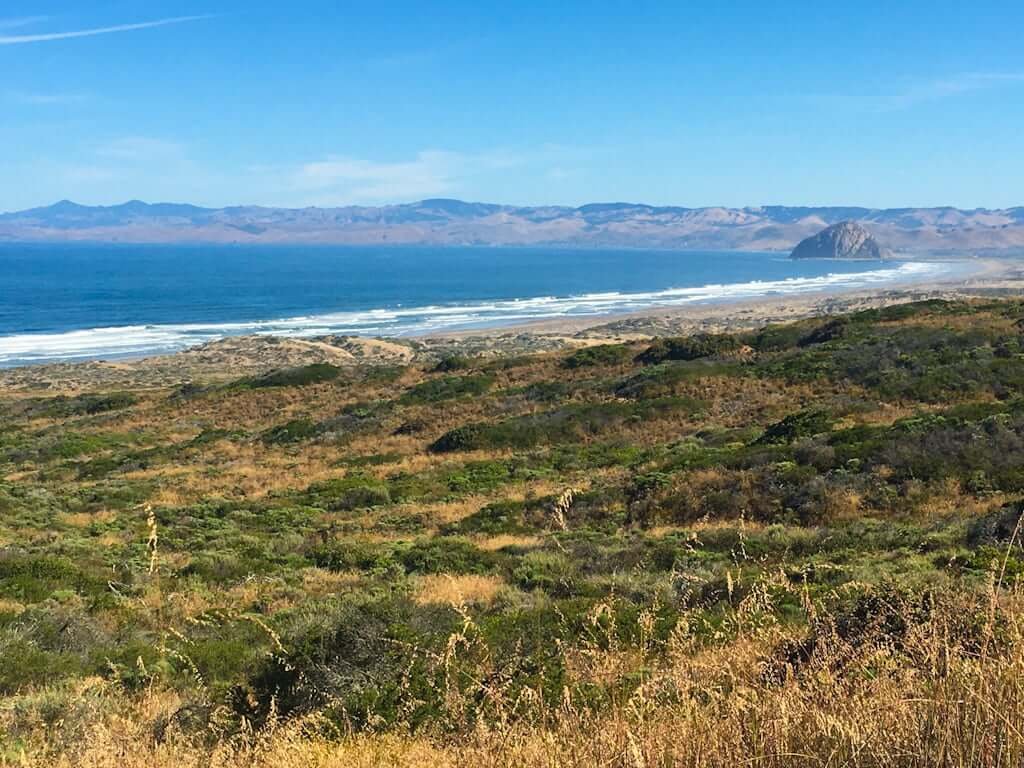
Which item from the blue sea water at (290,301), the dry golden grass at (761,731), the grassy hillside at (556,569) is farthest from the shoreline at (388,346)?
the dry golden grass at (761,731)

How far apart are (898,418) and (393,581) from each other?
14.4 meters

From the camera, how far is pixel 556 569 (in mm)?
11352

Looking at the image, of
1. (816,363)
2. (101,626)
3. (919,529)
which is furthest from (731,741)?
(816,363)

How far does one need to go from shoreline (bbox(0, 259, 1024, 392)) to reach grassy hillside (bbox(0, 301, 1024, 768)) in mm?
29410

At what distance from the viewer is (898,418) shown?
19422 mm

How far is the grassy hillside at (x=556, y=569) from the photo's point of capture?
3.39m

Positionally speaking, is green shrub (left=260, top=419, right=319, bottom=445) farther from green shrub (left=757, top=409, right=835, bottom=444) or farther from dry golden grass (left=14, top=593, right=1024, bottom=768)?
dry golden grass (left=14, top=593, right=1024, bottom=768)

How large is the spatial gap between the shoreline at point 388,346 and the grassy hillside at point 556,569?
29410 millimetres

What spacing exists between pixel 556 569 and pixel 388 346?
64.7 metres

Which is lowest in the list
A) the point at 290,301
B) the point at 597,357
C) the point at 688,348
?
the point at 597,357

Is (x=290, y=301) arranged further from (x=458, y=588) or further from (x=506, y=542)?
(x=458, y=588)

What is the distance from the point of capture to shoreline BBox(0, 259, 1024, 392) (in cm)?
6338

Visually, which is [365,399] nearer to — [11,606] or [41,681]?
[11,606]

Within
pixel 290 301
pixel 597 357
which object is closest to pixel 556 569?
pixel 597 357
